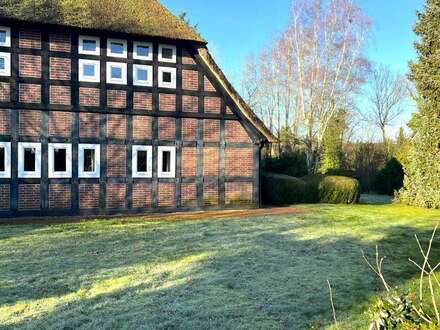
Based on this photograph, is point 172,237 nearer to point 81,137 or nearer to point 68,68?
point 81,137

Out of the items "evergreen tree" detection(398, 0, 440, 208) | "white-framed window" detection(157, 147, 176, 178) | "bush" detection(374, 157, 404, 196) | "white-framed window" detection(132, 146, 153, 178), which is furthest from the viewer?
"bush" detection(374, 157, 404, 196)

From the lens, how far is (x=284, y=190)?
16875mm

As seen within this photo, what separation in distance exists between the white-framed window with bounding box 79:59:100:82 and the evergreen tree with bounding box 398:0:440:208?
41.1ft

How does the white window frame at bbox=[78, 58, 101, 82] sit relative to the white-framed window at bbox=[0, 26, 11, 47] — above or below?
below

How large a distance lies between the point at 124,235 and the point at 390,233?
6739 mm

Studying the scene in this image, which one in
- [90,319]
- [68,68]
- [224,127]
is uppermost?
[68,68]

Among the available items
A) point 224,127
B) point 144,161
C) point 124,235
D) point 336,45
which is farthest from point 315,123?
point 124,235

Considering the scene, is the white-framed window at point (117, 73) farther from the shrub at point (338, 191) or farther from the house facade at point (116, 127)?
the shrub at point (338, 191)

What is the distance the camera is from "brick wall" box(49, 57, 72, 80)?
499 inches

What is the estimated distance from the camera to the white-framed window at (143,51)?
13.6 meters

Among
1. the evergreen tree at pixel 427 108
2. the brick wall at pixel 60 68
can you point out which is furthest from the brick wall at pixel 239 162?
the evergreen tree at pixel 427 108

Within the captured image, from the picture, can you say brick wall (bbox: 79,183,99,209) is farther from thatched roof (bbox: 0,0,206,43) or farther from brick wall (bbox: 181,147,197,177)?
thatched roof (bbox: 0,0,206,43)

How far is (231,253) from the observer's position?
8.14 metres

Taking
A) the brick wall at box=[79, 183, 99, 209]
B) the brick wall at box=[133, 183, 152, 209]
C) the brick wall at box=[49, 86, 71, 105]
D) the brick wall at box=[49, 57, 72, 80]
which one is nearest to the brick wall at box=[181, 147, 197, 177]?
the brick wall at box=[133, 183, 152, 209]
